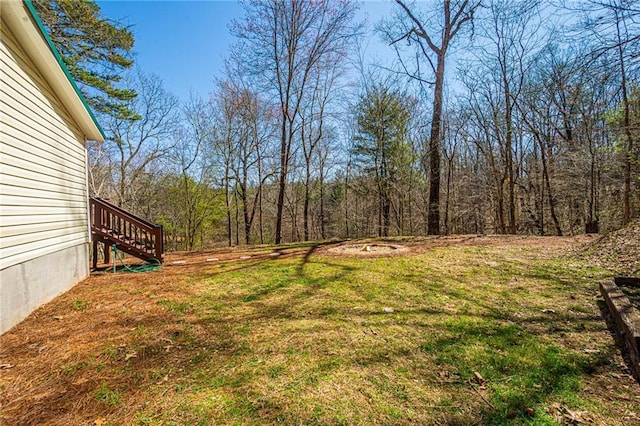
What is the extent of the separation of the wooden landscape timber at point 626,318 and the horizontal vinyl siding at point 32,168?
5.99 metres

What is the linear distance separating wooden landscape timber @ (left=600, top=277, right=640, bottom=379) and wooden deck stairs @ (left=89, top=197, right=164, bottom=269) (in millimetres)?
6887

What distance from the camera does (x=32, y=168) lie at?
11.8 ft

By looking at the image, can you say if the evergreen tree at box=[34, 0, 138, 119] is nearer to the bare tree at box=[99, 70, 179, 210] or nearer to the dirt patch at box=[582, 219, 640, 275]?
the bare tree at box=[99, 70, 179, 210]

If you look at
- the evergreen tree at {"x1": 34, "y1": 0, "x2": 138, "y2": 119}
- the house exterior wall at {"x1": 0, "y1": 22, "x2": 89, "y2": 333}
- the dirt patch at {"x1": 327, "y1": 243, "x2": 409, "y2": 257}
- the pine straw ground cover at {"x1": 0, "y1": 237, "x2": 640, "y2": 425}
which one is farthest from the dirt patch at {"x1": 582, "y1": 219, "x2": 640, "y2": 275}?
the evergreen tree at {"x1": 34, "y1": 0, "x2": 138, "y2": 119}

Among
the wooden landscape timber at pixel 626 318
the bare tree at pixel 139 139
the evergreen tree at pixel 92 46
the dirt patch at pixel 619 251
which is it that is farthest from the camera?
the bare tree at pixel 139 139

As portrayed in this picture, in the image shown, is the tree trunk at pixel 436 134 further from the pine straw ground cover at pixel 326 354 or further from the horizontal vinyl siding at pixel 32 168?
the horizontal vinyl siding at pixel 32 168

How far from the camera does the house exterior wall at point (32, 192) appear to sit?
3025 mm

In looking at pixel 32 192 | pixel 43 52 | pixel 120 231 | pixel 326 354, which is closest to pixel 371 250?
pixel 326 354

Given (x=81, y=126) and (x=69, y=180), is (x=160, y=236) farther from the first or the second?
(x=81, y=126)

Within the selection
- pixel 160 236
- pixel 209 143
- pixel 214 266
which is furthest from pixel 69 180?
pixel 209 143

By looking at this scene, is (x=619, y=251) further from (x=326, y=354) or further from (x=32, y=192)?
(x=32, y=192)

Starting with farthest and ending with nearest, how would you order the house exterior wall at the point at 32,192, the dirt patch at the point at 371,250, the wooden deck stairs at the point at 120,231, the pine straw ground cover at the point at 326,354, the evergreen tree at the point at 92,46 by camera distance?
the evergreen tree at the point at 92,46 < the dirt patch at the point at 371,250 < the wooden deck stairs at the point at 120,231 < the house exterior wall at the point at 32,192 < the pine straw ground cover at the point at 326,354

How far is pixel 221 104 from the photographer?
51.7ft

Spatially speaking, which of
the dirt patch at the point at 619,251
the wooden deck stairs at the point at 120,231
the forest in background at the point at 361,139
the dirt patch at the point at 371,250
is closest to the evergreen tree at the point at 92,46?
the forest in background at the point at 361,139
